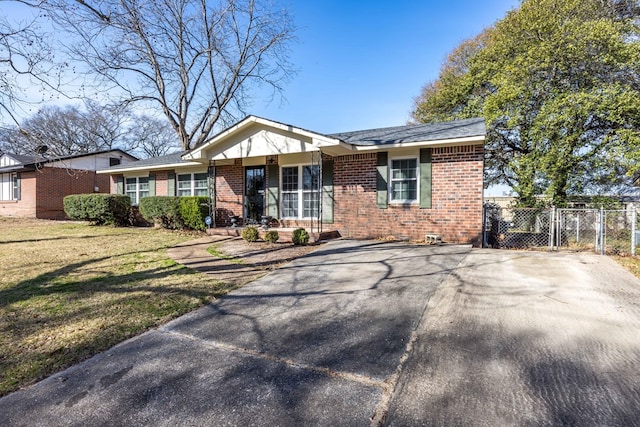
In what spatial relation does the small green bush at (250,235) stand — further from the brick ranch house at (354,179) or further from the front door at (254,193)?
the front door at (254,193)

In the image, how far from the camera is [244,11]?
19.5 m

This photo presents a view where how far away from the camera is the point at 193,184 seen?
→ 13.1 meters

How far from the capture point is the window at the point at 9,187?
19.5 meters

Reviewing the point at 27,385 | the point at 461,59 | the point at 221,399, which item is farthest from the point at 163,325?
the point at 461,59

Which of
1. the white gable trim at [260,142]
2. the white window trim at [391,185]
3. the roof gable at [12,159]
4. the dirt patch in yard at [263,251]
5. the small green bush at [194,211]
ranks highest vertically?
the roof gable at [12,159]

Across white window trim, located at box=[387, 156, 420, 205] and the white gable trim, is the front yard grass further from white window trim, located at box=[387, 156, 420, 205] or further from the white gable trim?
→ white window trim, located at box=[387, 156, 420, 205]

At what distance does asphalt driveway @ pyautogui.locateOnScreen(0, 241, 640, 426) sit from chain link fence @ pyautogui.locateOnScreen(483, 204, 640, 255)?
435cm

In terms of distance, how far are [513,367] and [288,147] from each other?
7.95 metres

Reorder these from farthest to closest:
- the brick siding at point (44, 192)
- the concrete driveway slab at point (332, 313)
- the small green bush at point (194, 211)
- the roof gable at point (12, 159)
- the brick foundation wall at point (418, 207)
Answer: the roof gable at point (12, 159) < the brick siding at point (44, 192) < the small green bush at point (194, 211) < the brick foundation wall at point (418, 207) < the concrete driveway slab at point (332, 313)

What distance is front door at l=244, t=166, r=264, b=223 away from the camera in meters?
11.4

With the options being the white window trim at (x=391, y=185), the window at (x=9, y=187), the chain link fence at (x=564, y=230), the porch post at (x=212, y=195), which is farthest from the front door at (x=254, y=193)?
the window at (x=9, y=187)

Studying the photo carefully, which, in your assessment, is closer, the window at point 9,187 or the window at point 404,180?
the window at point 404,180

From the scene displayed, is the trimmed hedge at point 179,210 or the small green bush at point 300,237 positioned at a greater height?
the trimmed hedge at point 179,210

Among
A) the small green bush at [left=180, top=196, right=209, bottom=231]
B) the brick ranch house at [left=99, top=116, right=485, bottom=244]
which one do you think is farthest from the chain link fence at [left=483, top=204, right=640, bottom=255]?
the small green bush at [left=180, top=196, right=209, bottom=231]
